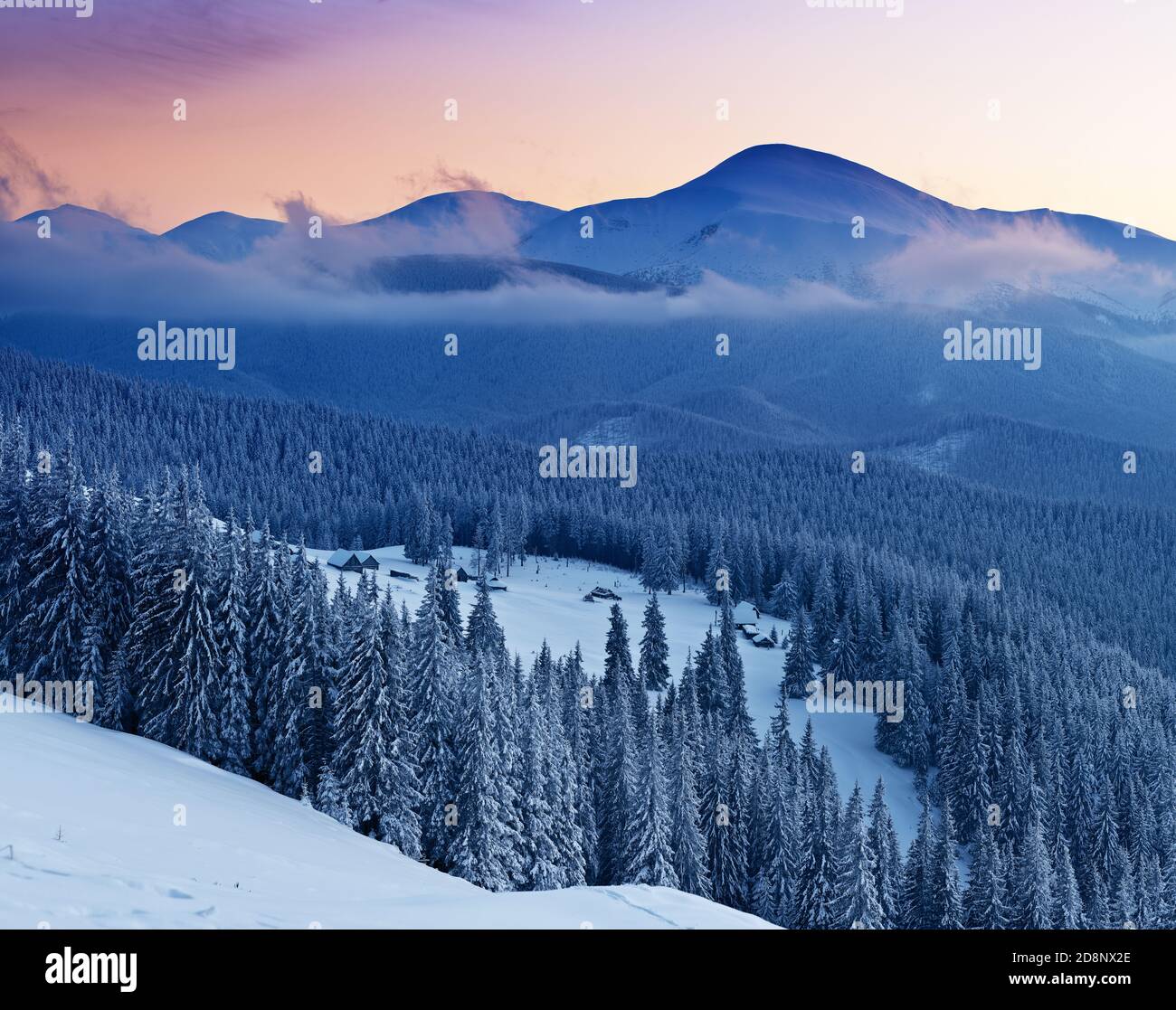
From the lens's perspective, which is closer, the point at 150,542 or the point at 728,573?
the point at 150,542

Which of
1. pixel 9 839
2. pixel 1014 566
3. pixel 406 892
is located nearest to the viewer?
pixel 9 839

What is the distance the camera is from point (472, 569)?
136 meters

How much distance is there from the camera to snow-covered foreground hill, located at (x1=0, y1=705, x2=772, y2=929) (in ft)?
46.2

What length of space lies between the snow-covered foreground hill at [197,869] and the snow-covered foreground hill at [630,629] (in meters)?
37.5

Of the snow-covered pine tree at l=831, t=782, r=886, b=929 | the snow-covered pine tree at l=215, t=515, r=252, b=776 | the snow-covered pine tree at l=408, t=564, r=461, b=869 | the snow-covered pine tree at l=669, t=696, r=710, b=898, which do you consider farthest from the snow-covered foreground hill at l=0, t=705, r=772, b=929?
the snow-covered pine tree at l=831, t=782, r=886, b=929

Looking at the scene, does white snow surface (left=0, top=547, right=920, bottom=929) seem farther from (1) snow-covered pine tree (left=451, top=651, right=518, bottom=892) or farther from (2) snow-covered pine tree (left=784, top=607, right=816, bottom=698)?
(2) snow-covered pine tree (left=784, top=607, right=816, bottom=698)

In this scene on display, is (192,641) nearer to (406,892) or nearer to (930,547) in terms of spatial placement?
(406,892)

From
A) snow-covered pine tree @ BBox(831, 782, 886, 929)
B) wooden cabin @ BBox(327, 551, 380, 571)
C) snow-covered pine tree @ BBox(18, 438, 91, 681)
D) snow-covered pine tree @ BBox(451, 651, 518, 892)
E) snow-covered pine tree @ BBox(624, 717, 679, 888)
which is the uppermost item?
snow-covered pine tree @ BBox(18, 438, 91, 681)

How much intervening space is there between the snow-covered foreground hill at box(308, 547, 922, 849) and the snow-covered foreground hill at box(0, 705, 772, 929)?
37492 millimetres

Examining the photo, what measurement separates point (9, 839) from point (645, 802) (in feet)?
109

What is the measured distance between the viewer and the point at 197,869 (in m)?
19.2

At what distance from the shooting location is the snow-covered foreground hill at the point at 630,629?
273ft

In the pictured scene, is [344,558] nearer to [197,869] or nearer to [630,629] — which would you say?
[630,629]
